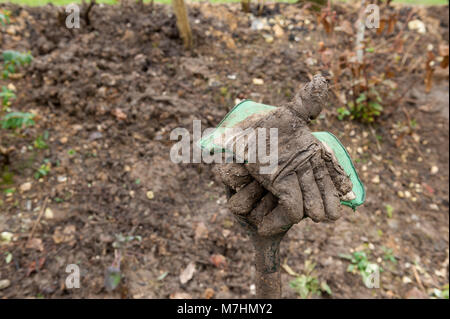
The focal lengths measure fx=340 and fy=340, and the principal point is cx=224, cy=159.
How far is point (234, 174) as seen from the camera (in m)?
1.01

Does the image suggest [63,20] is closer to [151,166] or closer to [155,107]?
[155,107]

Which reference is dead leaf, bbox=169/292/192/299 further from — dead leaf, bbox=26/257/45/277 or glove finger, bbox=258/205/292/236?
glove finger, bbox=258/205/292/236

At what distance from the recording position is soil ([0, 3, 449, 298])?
2.03 metres

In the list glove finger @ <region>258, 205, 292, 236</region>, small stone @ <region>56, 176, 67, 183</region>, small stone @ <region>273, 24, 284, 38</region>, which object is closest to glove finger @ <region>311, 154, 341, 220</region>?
glove finger @ <region>258, 205, 292, 236</region>

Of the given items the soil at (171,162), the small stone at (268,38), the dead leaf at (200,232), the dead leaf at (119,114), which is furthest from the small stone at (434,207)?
the dead leaf at (119,114)

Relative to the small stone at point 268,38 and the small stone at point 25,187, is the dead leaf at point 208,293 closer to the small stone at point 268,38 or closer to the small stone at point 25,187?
the small stone at point 25,187

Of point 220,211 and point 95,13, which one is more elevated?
point 95,13

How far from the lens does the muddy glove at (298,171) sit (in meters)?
0.95

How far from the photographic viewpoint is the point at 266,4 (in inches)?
126

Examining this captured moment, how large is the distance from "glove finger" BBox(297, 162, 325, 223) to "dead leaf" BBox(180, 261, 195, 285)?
4.08 ft

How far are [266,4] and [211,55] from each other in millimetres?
874

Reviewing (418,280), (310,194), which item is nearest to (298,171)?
(310,194)

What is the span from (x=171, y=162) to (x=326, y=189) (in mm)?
1534

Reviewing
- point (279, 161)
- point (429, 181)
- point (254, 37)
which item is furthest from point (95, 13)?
point (429, 181)
